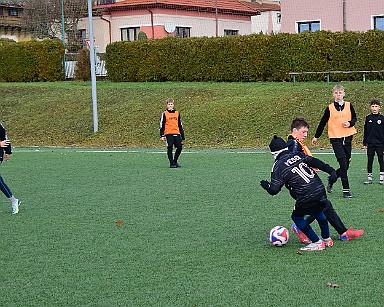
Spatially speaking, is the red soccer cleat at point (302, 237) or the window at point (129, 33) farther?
the window at point (129, 33)

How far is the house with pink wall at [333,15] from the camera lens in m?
36.2

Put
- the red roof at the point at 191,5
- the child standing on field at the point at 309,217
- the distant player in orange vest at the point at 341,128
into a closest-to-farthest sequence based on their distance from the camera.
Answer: the child standing on field at the point at 309,217
the distant player in orange vest at the point at 341,128
the red roof at the point at 191,5

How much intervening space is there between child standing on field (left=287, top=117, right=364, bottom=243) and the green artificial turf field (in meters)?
0.10

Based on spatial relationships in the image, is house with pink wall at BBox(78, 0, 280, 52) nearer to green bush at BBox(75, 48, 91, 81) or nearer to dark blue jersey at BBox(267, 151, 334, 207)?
green bush at BBox(75, 48, 91, 81)

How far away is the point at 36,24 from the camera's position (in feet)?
200

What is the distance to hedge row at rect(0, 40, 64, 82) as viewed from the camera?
38906 millimetres

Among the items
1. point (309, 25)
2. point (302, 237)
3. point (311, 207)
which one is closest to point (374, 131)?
point (302, 237)

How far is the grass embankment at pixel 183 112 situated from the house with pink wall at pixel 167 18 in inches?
627

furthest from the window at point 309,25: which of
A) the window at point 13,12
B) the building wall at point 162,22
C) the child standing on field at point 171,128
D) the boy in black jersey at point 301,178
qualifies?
the window at point 13,12

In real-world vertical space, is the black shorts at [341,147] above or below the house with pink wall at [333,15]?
below

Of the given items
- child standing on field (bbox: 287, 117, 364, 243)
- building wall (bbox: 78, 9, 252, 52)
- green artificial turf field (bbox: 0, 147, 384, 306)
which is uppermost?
building wall (bbox: 78, 9, 252, 52)

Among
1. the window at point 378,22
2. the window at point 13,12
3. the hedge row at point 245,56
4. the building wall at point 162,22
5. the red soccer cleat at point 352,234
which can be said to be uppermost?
the window at point 13,12

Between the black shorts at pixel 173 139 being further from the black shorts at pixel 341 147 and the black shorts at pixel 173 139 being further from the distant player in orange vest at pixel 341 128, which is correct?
the black shorts at pixel 341 147

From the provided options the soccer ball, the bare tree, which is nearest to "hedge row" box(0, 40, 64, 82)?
the bare tree
